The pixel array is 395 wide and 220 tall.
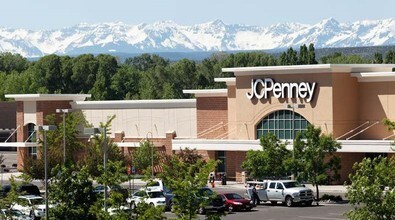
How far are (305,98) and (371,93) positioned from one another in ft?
16.7

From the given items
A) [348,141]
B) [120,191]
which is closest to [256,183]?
[348,141]

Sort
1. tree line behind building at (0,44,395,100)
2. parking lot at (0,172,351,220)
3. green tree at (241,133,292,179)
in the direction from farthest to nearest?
1. tree line behind building at (0,44,395,100)
2. green tree at (241,133,292,179)
3. parking lot at (0,172,351,220)

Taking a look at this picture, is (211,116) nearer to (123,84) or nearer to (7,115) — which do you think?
(7,115)

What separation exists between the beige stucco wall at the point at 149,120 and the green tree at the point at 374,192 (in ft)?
193

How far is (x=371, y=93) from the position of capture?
89.3 m

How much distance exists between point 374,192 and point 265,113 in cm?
5173

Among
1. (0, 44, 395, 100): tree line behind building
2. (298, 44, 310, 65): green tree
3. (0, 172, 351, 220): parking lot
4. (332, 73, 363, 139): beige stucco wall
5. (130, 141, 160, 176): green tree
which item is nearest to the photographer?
(0, 172, 351, 220): parking lot

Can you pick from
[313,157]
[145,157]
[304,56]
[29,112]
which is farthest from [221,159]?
[304,56]

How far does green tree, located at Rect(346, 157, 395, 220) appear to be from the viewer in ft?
138

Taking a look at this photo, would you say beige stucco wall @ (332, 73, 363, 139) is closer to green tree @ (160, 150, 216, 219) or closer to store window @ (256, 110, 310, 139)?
store window @ (256, 110, 310, 139)

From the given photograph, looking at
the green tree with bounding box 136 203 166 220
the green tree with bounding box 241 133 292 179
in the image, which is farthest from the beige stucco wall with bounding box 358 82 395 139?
the green tree with bounding box 136 203 166 220

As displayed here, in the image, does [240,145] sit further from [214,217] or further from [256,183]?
[214,217]

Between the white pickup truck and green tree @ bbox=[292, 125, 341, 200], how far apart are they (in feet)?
5.82

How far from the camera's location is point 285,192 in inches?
2832
